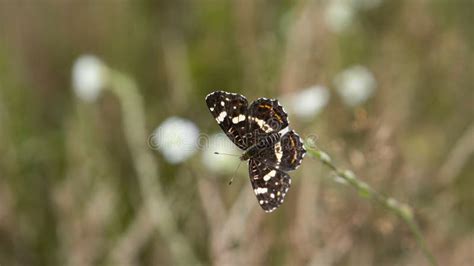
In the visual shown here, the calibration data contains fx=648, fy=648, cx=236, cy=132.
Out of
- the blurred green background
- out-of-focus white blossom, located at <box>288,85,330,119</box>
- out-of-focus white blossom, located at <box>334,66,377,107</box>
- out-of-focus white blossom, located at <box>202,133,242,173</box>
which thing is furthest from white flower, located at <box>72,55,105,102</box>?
out-of-focus white blossom, located at <box>334,66,377,107</box>

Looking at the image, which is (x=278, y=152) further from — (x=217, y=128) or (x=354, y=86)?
(x=354, y=86)

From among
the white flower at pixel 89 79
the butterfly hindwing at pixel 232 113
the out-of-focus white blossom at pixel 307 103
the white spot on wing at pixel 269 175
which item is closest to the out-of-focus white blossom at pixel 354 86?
the out-of-focus white blossom at pixel 307 103

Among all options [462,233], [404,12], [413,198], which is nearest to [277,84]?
[413,198]

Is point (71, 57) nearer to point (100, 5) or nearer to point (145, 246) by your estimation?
point (100, 5)

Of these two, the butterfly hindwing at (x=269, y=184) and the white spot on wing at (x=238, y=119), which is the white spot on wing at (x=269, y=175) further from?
the white spot on wing at (x=238, y=119)

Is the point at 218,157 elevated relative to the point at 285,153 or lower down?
elevated

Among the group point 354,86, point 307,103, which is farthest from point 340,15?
point 307,103

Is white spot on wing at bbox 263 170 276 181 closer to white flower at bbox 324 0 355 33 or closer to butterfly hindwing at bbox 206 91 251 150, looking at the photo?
butterfly hindwing at bbox 206 91 251 150
